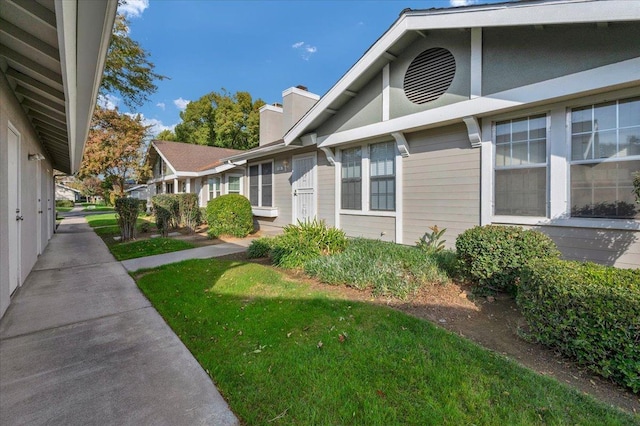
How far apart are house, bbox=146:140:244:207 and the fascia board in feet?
30.1

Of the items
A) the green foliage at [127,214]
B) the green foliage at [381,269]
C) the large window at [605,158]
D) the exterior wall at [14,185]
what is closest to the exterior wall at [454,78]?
the large window at [605,158]

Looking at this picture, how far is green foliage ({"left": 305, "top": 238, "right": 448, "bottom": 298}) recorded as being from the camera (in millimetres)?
4402

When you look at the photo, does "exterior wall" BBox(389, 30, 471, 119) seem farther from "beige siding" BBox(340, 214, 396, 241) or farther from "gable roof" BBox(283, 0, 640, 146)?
"beige siding" BBox(340, 214, 396, 241)

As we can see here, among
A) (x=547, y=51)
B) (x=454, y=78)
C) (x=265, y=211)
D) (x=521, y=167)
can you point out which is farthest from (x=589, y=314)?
(x=265, y=211)

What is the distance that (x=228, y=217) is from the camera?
1034cm

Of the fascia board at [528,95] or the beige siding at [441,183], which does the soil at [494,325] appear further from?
the fascia board at [528,95]

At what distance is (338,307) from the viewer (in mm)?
3988

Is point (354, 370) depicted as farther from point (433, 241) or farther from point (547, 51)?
point (547, 51)

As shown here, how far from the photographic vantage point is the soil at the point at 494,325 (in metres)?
2.38

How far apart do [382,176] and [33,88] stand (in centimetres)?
659

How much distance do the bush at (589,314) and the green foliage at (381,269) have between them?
149 centimetres

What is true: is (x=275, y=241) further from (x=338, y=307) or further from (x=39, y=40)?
(x=39, y=40)

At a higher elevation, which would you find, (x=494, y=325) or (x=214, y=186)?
(x=214, y=186)

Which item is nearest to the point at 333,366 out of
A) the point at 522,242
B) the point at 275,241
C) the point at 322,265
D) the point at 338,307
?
the point at 338,307
